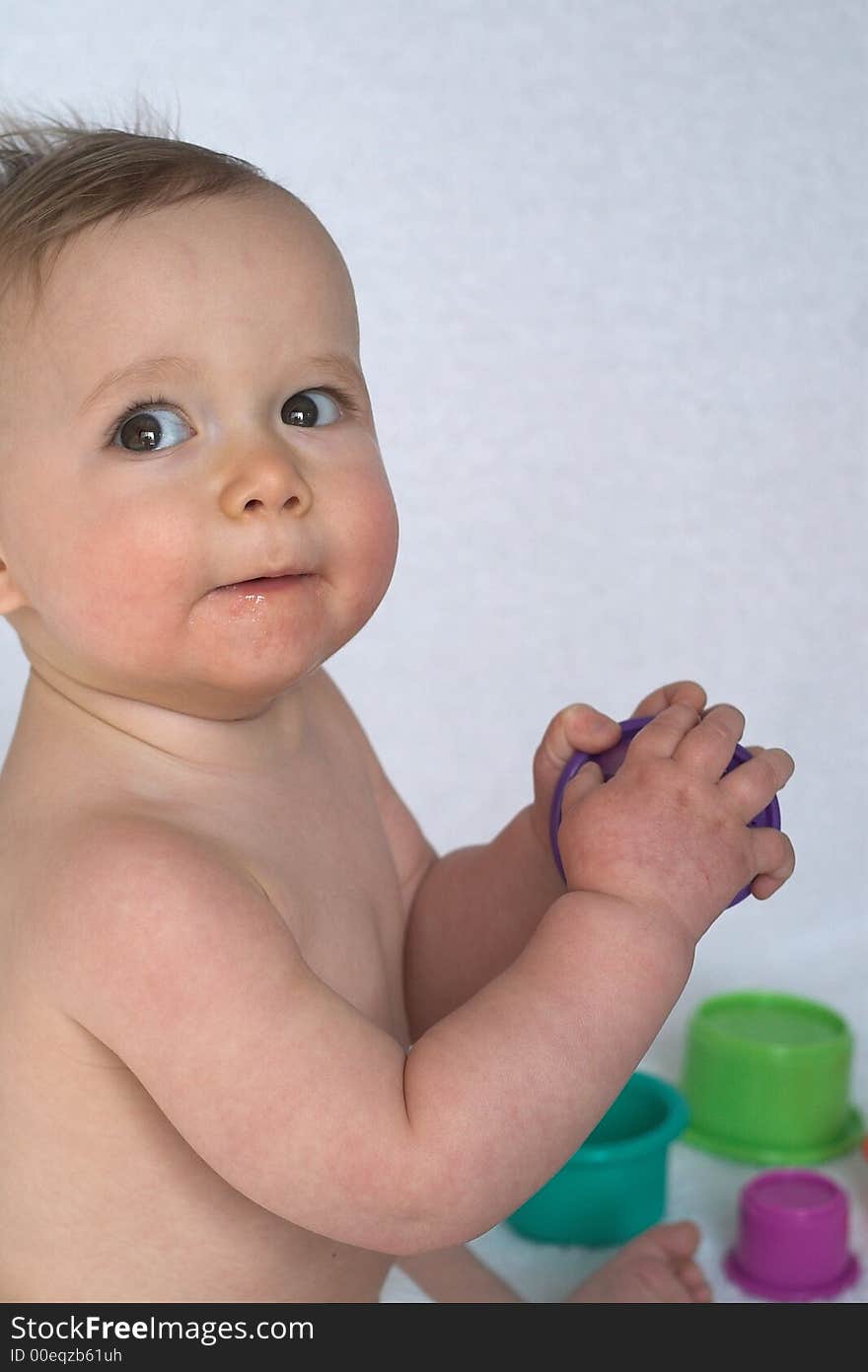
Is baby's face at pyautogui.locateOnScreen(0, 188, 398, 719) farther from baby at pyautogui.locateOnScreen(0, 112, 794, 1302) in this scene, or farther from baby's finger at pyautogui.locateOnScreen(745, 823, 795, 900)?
baby's finger at pyautogui.locateOnScreen(745, 823, 795, 900)

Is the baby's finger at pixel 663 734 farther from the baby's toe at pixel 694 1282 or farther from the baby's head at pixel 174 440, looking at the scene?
the baby's toe at pixel 694 1282

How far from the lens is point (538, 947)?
96 centimetres

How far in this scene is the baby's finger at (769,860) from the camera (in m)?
1.02

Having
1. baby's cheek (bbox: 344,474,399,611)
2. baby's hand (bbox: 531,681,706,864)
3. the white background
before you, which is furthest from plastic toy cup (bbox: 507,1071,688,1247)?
baby's cheek (bbox: 344,474,399,611)

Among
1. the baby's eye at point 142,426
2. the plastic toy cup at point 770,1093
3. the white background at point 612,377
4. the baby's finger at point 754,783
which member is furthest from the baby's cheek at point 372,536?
the white background at point 612,377

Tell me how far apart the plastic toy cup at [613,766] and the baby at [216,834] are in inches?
0.8

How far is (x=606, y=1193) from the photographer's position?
143cm

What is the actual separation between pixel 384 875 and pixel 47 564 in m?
0.35

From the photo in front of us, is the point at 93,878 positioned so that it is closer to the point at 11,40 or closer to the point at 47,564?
the point at 47,564

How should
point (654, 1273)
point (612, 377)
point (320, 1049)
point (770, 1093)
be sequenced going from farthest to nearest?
point (612, 377)
point (770, 1093)
point (654, 1273)
point (320, 1049)

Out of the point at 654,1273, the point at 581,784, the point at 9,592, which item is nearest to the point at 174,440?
the point at 9,592

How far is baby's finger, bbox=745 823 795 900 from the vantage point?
3.34 ft

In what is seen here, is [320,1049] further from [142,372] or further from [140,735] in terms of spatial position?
[142,372]

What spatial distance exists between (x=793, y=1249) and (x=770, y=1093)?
0.21 m
